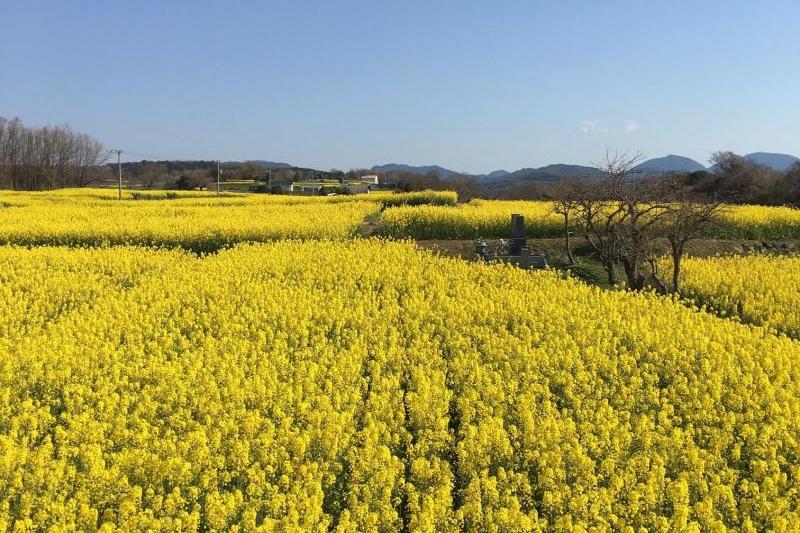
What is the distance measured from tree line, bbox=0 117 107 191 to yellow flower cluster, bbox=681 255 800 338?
90.8 metres

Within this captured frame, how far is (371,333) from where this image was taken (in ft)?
24.5

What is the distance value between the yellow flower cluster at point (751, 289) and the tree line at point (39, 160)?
90832 mm

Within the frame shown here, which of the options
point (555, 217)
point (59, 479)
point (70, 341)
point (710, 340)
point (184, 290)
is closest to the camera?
point (59, 479)

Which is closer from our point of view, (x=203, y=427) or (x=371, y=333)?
(x=203, y=427)

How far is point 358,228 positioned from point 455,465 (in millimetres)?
17637

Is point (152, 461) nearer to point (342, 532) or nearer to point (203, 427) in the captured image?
point (203, 427)

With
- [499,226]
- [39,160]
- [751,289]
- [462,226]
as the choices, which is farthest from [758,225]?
[39,160]

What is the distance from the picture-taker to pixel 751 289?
36.5 feet

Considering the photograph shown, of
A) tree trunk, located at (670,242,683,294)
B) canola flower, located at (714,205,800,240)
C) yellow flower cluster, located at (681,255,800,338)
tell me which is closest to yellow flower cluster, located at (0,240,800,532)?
yellow flower cluster, located at (681,255,800,338)

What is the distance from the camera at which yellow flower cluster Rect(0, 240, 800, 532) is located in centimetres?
382

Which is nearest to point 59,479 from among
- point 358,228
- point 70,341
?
point 70,341

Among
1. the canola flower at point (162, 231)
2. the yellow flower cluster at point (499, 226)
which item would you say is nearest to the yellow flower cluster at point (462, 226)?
the yellow flower cluster at point (499, 226)

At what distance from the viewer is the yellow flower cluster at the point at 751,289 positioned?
9.52 meters

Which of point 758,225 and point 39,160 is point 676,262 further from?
point 39,160
